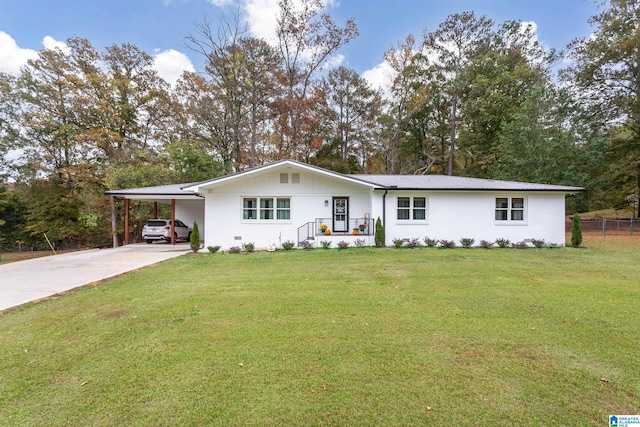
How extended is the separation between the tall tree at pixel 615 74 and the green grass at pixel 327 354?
2144 cm

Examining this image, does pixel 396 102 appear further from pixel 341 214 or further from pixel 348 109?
pixel 341 214

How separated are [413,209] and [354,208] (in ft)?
8.93

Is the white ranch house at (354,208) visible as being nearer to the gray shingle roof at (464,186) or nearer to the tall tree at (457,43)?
the gray shingle roof at (464,186)

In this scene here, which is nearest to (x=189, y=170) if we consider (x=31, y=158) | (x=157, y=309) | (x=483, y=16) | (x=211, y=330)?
(x=31, y=158)

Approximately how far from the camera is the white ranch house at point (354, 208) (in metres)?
13.0

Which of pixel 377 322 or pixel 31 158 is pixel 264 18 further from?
pixel 377 322

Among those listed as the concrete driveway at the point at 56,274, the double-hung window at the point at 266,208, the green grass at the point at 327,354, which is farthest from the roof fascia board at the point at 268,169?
the green grass at the point at 327,354

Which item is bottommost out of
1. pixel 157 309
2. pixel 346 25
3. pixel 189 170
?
pixel 157 309

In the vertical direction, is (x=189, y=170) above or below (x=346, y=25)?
below

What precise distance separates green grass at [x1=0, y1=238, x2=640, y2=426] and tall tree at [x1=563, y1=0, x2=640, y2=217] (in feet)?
70.3

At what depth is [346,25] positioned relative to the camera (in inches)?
838

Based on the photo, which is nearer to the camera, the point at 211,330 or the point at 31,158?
the point at 211,330

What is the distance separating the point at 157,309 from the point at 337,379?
11.6 ft

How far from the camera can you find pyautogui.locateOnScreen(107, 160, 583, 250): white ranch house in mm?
13016
